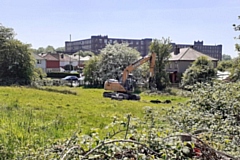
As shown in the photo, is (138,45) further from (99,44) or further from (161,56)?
(161,56)

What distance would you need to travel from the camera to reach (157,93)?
29844mm

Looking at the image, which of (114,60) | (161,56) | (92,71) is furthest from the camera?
(92,71)

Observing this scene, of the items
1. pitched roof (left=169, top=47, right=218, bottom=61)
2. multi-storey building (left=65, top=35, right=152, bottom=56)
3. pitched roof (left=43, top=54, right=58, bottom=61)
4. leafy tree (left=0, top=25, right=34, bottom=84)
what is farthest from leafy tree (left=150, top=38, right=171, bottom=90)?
multi-storey building (left=65, top=35, right=152, bottom=56)

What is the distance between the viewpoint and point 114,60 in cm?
3622

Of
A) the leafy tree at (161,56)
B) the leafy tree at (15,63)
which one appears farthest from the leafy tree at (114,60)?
the leafy tree at (15,63)

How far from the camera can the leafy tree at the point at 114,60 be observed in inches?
1395

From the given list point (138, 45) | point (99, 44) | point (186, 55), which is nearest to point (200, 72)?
point (186, 55)

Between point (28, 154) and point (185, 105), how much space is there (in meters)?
4.41

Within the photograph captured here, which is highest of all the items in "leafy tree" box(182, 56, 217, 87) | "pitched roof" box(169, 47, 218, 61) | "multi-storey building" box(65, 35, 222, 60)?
"multi-storey building" box(65, 35, 222, 60)

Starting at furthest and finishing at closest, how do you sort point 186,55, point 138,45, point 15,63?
point 138,45
point 186,55
point 15,63

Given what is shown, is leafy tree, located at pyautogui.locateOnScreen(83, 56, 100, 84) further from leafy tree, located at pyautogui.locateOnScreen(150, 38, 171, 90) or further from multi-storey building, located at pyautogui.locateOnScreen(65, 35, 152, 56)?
multi-storey building, located at pyautogui.locateOnScreen(65, 35, 152, 56)

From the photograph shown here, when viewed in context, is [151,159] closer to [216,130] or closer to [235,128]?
[216,130]

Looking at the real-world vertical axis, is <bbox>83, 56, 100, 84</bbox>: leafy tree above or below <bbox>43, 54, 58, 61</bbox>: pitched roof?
below

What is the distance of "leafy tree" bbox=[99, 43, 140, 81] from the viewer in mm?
35438
